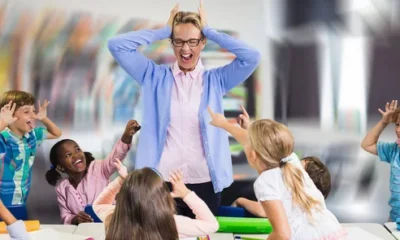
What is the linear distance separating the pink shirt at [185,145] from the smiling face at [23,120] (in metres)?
1.01

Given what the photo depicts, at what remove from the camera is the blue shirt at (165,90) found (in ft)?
10.7

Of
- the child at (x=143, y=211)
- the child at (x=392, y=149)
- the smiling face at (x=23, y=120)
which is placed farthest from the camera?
the smiling face at (x=23, y=120)

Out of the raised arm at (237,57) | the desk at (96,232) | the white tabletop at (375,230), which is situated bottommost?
the white tabletop at (375,230)

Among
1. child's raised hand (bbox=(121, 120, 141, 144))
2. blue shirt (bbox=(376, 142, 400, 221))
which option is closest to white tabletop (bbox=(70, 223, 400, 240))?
blue shirt (bbox=(376, 142, 400, 221))

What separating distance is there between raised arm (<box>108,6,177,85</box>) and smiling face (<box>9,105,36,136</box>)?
87cm

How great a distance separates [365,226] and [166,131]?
1.03m

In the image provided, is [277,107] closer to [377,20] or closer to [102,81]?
[377,20]

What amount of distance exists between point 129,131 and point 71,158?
1.29 feet

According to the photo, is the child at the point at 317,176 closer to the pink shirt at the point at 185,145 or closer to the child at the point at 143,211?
the pink shirt at the point at 185,145

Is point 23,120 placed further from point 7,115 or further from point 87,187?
A: point 87,187

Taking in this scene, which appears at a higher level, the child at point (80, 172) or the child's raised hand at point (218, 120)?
the child's raised hand at point (218, 120)

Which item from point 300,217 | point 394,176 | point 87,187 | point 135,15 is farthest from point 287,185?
point 135,15

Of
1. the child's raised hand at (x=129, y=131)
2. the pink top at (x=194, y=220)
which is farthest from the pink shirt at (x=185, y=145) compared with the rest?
the child's raised hand at (x=129, y=131)

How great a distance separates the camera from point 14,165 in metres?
3.91
